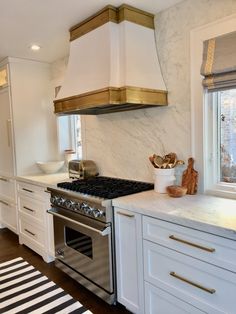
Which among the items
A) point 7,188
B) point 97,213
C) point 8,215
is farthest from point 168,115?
point 8,215

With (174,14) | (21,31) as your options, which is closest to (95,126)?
(21,31)

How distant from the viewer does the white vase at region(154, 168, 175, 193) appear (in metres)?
2.18

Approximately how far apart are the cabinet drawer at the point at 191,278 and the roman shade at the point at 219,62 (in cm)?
114

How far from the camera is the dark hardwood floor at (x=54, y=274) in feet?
7.10

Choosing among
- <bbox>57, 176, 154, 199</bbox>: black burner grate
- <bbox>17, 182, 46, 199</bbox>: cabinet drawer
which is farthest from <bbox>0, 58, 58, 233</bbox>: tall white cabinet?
<bbox>57, 176, 154, 199</bbox>: black burner grate

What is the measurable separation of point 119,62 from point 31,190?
1796 mm

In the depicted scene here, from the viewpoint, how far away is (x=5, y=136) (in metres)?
3.77

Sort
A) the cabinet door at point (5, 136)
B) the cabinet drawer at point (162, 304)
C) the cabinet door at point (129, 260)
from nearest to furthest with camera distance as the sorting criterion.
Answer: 1. the cabinet drawer at point (162, 304)
2. the cabinet door at point (129, 260)
3. the cabinet door at point (5, 136)

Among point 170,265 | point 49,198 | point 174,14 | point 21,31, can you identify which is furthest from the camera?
point 49,198

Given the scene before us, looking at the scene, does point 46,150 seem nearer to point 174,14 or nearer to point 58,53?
point 58,53

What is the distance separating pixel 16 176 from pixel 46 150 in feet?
1.83

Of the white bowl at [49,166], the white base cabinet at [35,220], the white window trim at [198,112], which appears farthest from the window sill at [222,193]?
the white bowl at [49,166]

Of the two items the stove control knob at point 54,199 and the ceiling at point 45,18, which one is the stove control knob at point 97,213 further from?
the ceiling at point 45,18

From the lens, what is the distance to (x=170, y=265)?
166cm
